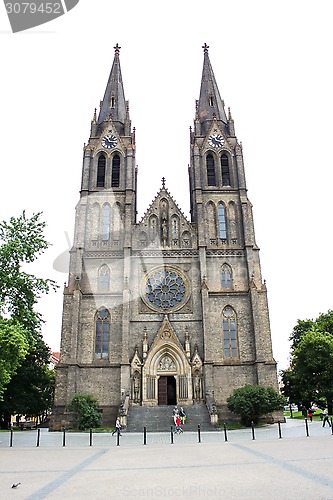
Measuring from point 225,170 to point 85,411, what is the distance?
85.6 ft

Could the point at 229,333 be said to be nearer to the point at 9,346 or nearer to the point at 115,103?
the point at 9,346

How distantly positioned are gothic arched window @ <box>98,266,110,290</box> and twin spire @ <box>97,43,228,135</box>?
17.3 m

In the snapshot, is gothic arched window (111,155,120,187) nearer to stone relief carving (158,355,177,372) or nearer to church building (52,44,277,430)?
church building (52,44,277,430)

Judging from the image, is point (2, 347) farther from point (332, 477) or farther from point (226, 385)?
point (226, 385)

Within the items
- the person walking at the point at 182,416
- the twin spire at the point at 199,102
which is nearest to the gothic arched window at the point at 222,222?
the twin spire at the point at 199,102

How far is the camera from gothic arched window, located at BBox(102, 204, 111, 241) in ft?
126

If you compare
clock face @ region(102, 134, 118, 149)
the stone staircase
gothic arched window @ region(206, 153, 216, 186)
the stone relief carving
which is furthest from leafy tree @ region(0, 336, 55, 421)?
gothic arched window @ region(206, 153, 216, 186)

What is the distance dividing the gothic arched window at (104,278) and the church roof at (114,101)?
18094mm

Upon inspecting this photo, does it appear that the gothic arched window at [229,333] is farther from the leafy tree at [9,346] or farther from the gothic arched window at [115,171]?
the leafy tree at [9,346]

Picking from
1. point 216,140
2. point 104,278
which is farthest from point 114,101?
point 104,278

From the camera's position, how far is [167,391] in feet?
111

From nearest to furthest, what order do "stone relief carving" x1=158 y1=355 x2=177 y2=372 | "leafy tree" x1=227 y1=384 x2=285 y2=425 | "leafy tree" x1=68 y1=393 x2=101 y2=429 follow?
"leafy tree" x1=227 y1=384 x2=285 y2=425 → "leafy tree" x1=68 y1=393 x2=101 y2=429 → "stone relief carving" x1=158 y1=355 x2=177 y2=372

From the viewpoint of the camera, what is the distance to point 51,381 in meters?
45.0

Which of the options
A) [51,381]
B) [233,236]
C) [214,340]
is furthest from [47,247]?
[51,381]
